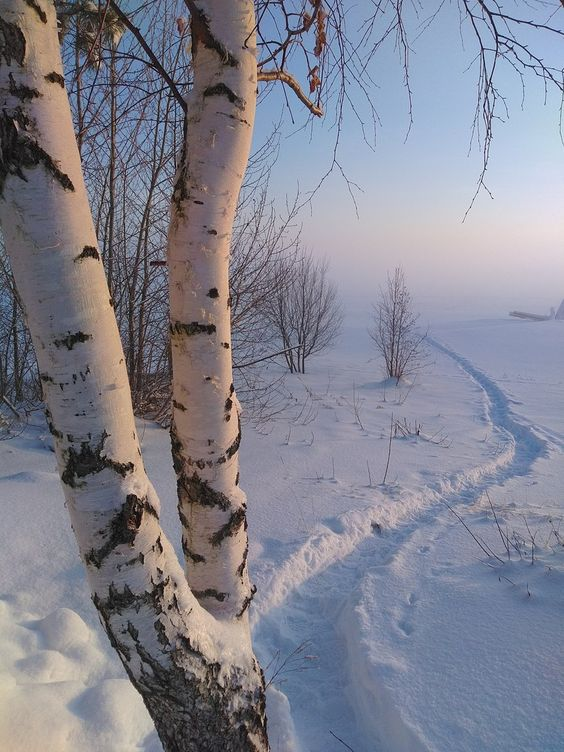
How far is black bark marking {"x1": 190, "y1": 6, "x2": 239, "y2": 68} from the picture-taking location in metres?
1.16

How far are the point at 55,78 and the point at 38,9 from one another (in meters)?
0.12

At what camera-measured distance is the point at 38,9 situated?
889 millimetres

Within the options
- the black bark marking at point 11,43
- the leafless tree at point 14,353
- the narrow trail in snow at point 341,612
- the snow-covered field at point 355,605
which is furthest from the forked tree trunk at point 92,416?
the leafless tree at point 14,353

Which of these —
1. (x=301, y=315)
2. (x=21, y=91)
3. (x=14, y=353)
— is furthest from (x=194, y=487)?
(x=301, y=315)

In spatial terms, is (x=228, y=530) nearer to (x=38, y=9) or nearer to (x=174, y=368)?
(x=174, y=368)

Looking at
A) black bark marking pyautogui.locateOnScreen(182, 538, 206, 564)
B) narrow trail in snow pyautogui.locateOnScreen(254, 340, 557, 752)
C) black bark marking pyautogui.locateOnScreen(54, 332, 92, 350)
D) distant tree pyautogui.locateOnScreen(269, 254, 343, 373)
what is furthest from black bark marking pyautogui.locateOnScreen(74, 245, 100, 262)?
distant tree pyautogui.locateOnScreen(269, 254, 343, 373)

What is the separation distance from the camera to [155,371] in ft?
22.1

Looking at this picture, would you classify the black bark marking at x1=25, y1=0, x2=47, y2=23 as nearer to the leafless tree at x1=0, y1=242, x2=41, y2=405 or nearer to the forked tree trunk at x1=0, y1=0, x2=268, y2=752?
the forked tree trunk at x1=0, y1=0, x2=268, y2=752

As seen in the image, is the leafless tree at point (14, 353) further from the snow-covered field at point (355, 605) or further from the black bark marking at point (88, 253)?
the black bark marking at point (88, 253)

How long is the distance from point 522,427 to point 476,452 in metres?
2.12

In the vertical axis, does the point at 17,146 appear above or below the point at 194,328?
above

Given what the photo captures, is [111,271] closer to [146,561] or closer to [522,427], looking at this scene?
[146,561]

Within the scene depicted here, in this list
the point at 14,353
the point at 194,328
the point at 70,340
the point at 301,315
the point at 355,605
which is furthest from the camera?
the point at 301,315

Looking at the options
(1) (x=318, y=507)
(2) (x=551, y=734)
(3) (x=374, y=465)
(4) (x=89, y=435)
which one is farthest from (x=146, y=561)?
(3) (x=374, y=465)
